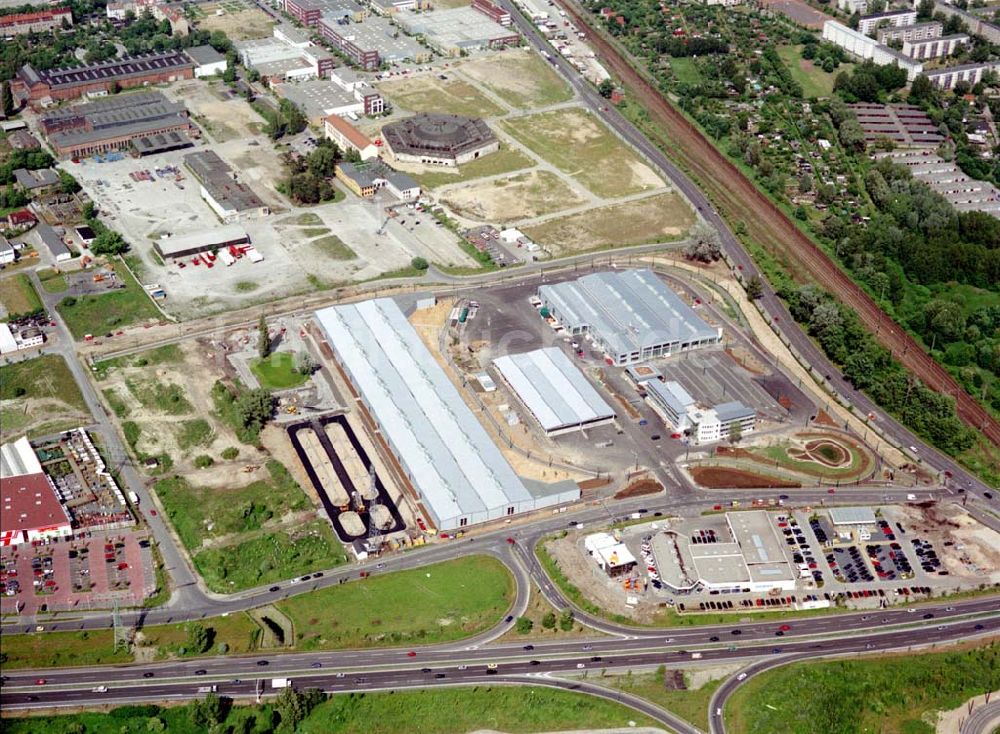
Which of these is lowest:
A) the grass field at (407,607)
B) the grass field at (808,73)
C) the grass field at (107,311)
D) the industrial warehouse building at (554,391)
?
the grass field at (107,311)

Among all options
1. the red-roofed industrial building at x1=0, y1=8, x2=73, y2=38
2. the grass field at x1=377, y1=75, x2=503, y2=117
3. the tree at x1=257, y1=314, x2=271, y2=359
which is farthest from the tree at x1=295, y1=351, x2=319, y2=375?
the red-roofed industrial building at x1=0, y1=8, x2=73, y2=38

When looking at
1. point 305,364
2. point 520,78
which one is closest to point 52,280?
point 305,364

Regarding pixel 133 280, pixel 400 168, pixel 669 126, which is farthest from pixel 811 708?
pixel 669 126

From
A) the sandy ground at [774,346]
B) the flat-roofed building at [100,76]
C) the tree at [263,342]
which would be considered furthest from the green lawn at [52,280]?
the sandy ground at [774,346]

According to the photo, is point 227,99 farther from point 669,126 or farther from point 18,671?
point 18,671

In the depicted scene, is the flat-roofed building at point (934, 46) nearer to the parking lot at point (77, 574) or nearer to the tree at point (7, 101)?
the tree at point (7, 101)

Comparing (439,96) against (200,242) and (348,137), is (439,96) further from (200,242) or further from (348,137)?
(200,242)
